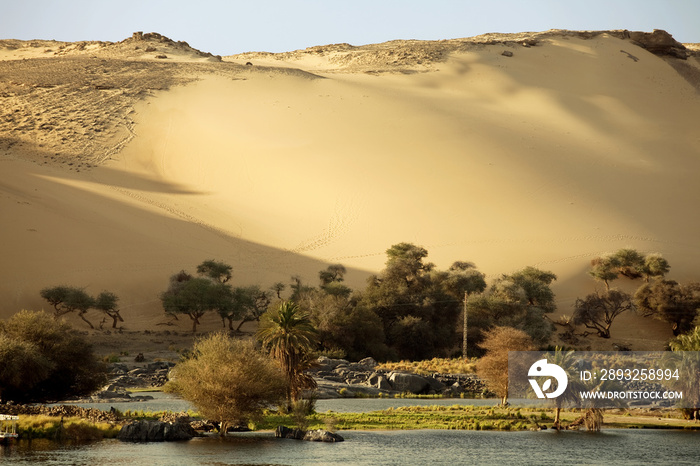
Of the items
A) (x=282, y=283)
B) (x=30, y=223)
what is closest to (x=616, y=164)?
(x=282, y=283)

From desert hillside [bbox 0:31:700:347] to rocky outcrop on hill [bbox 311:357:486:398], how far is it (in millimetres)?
18467

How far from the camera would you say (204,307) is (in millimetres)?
59500

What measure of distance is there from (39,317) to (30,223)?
34546 mm

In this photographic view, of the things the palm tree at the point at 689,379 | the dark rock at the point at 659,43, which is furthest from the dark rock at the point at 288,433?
the dark rock at the point at 659,43

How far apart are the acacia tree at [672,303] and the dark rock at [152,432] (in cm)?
4055

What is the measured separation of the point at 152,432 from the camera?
31250 mm

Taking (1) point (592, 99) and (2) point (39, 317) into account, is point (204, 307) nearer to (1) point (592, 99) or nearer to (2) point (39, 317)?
(2) point (39, 317)

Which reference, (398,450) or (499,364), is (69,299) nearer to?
(499,364)

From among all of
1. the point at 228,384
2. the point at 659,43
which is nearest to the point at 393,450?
the point at 228,384

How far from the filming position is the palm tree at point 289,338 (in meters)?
36.3

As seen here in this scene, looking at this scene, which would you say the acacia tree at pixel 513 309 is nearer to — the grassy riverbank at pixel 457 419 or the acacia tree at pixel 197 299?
the acacia tree at pixel 197 299

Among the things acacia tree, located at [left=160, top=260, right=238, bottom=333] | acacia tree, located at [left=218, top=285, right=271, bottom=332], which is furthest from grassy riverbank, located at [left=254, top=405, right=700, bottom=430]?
acacia tree, located at [left=160, top=260, right=238, bottom=333]

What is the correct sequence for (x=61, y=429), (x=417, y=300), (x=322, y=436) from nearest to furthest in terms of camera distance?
(x=61, y=429) → (x=322, y=436) → (x=417, y=300)

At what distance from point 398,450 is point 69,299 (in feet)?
115
